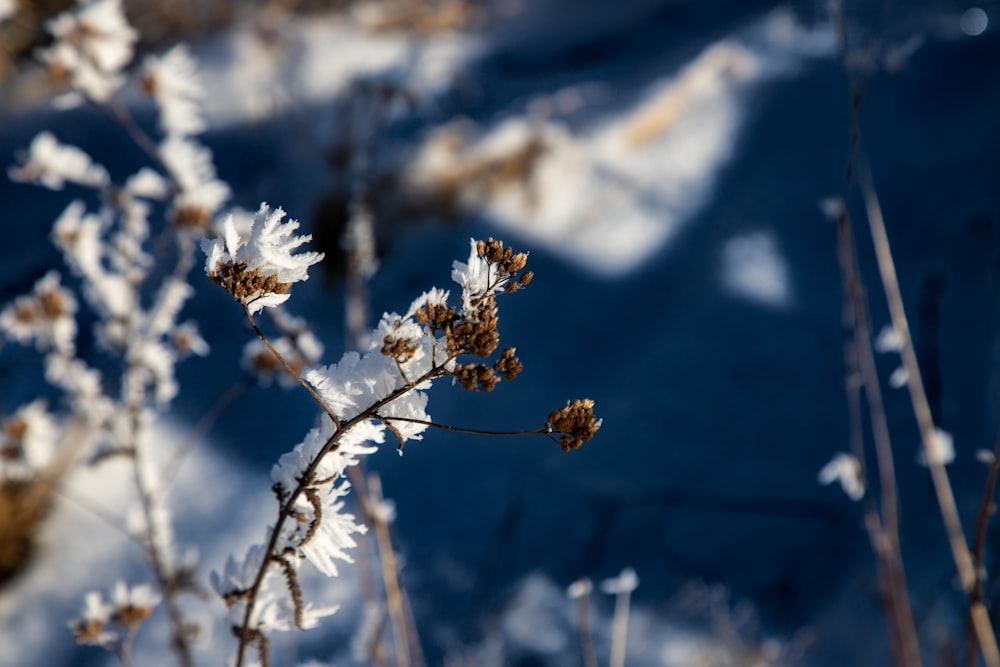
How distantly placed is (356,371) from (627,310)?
217cm

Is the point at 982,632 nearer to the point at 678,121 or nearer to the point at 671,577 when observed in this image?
the point at 671,577

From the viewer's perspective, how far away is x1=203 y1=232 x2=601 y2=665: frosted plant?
40 cm

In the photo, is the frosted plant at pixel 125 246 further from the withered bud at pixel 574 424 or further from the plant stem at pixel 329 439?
the withered bud at pixel 574 424

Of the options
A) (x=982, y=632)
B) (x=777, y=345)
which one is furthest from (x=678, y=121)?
(x=982, y=632)

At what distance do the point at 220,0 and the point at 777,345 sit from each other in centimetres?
282

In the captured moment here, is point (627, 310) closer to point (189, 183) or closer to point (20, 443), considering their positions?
point (189, 183)

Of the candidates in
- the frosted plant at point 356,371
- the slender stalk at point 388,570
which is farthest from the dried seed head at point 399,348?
the slender stalk at point 388,570

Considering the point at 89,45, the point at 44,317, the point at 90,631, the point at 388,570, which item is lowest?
the point at 90,631

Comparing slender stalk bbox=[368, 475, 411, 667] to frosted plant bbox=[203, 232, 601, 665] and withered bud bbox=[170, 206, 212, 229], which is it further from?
withered bud bbox=[170, 206, 212, 229]

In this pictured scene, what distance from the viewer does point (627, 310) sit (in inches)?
99.1

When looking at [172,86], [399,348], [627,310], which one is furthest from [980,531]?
[627,310]

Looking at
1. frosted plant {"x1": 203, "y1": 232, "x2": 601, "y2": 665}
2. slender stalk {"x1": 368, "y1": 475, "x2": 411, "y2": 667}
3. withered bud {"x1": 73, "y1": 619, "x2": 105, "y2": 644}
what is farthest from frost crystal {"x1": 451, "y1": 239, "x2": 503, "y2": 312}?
withered bud {"x1": 73, "y1": 619, "x2": 105, "y2": 644}

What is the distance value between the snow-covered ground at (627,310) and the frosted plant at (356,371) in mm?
1299

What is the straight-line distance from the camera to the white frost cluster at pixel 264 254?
0.39 meters
